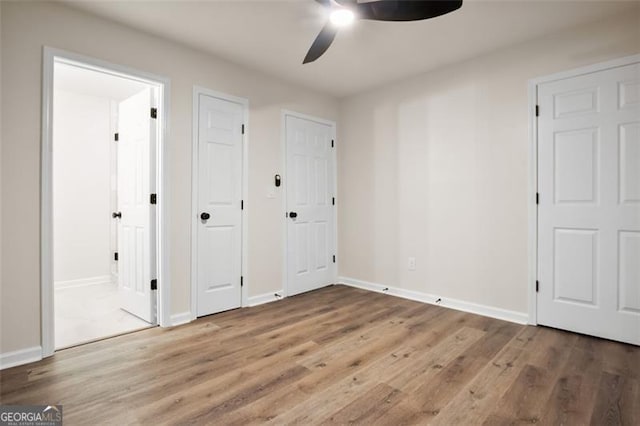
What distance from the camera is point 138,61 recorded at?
108 inches

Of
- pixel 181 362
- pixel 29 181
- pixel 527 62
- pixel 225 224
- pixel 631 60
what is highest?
pixel 527 62

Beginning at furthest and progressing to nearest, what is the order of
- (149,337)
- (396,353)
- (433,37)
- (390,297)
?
(390,297), (433,37), (149,337), (396,353)

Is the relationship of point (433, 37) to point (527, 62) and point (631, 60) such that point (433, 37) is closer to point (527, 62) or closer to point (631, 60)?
point (527, 62)

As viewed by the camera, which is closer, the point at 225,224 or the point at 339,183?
the point at 225,224

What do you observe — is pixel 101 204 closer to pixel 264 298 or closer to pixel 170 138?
pixel 170 138

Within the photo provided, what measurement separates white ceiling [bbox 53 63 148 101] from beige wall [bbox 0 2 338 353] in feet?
2.92

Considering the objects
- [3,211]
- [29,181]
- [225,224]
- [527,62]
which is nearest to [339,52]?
[527,62]

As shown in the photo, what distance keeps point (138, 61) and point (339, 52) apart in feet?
5.87

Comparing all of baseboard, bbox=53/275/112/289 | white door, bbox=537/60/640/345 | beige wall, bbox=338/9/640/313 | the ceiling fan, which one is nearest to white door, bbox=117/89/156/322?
baseboard, bbox=53/275/112/289

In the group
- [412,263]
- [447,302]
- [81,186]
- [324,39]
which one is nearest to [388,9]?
[324,39]

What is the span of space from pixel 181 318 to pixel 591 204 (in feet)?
11.9

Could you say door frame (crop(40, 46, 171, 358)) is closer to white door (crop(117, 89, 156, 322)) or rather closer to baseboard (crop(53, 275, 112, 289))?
white door (crop(117, 89, 156, 322))

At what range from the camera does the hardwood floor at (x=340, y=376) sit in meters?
1.68

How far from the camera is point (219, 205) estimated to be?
328 cm
